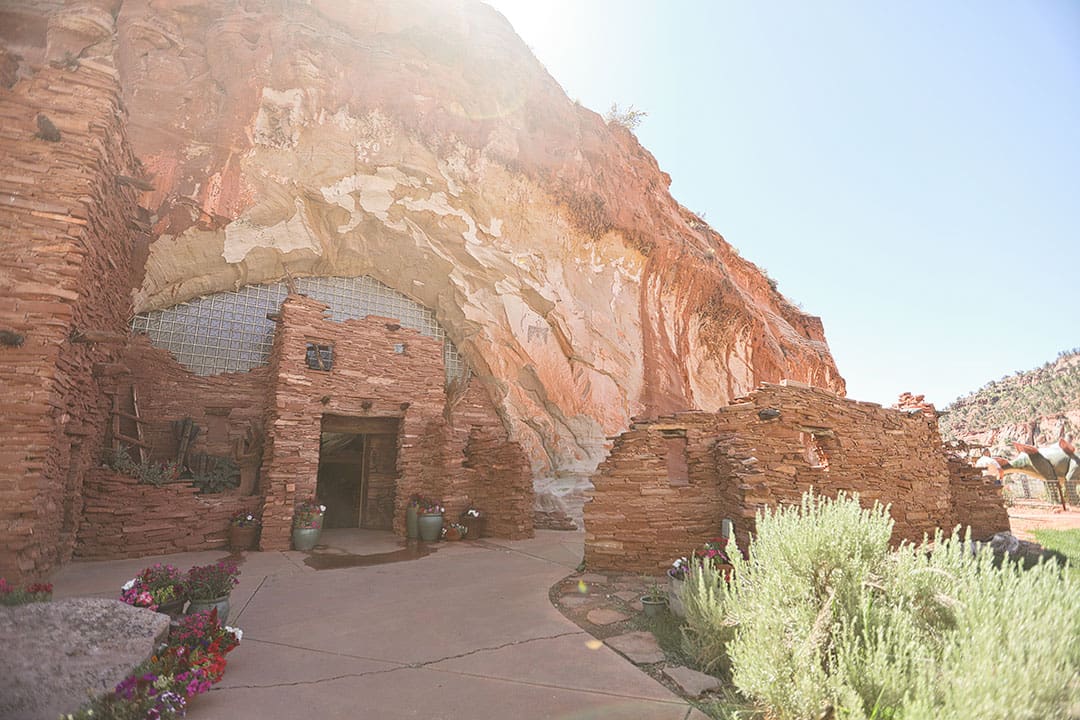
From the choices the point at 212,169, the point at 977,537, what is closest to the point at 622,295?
the point at 977,537

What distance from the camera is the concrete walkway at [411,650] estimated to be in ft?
10.4

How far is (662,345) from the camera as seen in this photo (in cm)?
1557

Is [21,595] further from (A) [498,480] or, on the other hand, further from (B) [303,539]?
(A) [498,480]

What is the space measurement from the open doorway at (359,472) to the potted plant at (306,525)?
2.46 m

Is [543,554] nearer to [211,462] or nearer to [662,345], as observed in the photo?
[211,462]

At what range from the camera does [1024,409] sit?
4506 cm

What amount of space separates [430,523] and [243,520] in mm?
3558

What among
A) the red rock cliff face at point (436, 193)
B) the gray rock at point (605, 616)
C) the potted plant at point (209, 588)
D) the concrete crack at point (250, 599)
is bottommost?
the concrete crack at point (250, 599)

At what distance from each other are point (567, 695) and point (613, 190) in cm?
1383

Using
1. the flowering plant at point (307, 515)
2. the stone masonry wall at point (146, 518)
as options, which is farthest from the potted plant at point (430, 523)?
the stone masonry wall at point (146, 518)

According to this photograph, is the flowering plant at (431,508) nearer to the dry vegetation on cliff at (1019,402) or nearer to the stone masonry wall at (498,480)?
the stone masonry wall at (498,480)

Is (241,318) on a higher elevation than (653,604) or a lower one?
higher

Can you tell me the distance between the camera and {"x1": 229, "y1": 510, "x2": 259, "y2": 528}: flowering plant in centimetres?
922

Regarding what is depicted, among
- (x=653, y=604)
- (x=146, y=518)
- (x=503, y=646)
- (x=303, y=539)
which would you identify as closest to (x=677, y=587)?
(x=653, y=604)
